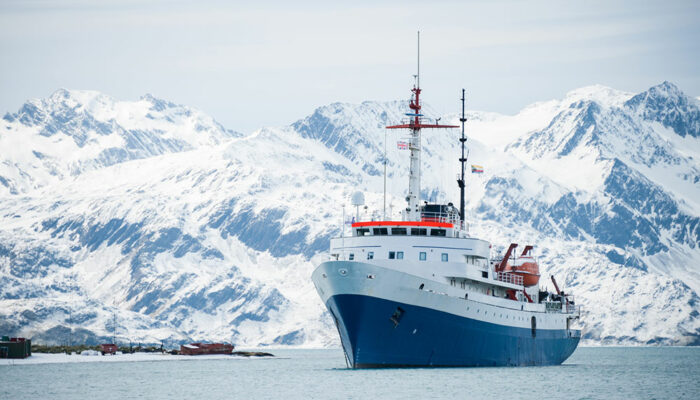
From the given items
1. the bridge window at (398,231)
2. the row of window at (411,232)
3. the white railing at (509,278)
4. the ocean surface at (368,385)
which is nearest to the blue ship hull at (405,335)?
the ocean surface at (368,385)

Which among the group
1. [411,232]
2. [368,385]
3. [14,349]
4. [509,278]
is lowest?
[368,385]

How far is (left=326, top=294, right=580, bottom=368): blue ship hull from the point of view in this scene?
9056 centimetres

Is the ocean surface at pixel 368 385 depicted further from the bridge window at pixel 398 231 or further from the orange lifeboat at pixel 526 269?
the bridge window at pixel 398 231

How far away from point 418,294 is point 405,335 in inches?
146

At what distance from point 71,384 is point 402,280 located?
31980 mm

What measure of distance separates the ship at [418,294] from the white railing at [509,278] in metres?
1.53

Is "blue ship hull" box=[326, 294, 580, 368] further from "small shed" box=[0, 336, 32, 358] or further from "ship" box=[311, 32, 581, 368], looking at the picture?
"small shed" box=[0, 336, 32, 358]

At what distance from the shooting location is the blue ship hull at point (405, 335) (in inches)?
3565

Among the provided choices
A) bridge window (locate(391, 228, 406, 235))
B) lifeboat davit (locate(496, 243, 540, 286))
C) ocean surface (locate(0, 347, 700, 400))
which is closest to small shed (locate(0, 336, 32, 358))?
ocean surface (locate(0, 347, 700, 400))

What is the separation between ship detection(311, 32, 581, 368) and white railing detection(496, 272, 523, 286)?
1.53 meters

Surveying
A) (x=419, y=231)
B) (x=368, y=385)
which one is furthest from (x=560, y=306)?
(x=368, y=385)

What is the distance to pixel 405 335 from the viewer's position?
300 ft

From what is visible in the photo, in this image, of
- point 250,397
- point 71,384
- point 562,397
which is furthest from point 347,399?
point 71,384

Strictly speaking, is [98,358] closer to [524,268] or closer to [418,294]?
[524,268]
